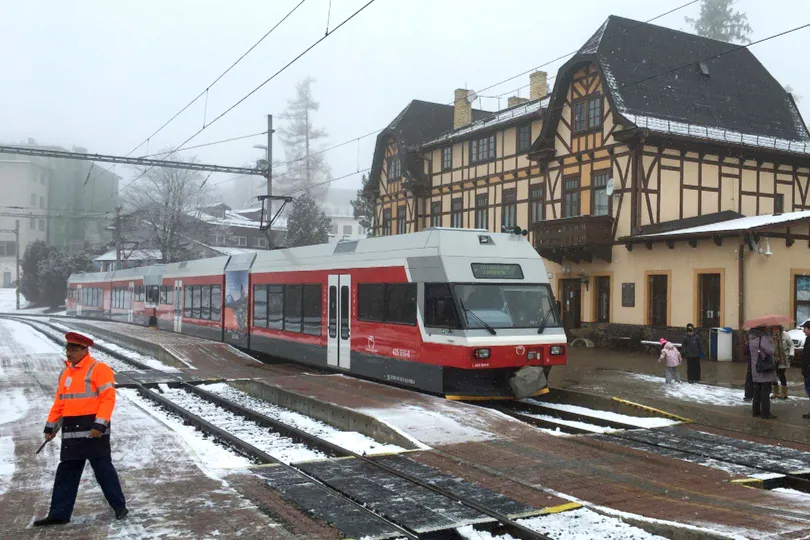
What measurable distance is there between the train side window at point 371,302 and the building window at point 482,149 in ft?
55.6

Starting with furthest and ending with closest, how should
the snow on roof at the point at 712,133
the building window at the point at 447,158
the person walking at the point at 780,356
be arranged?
the building window at the point at 447,158
the snow on roof at the point at 712,133
the person walking at the point at 780,356

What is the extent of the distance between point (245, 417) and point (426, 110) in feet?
95.1

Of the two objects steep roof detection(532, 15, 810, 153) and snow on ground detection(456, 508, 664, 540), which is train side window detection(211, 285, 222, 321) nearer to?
steep roof detection(532, 15, 810, 153)

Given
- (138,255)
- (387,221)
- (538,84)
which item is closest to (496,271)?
(538,84)

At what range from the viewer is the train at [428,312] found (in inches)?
488

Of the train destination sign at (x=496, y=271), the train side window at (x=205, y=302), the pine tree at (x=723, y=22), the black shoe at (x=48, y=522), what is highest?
the pine tree at (x=723, y=22)

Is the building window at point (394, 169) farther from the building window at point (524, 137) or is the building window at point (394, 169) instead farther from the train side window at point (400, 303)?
the train side window at point (400, 303)

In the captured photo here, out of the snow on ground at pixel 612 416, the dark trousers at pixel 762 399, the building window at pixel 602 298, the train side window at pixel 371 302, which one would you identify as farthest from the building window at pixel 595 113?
the dark trousers at pixel 762 399

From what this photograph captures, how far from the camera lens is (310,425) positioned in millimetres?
11125

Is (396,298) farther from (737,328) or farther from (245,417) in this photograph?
(737,328)

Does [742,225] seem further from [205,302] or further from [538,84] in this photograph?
[205,302]

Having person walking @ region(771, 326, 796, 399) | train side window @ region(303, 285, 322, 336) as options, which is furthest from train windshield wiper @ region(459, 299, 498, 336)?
train side window @ region(303, 285, 322, 336)

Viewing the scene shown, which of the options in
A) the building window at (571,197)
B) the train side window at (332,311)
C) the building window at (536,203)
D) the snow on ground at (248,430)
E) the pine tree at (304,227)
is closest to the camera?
the snow on ground at (248,430)

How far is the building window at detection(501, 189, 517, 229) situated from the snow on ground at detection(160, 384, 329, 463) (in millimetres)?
17591
